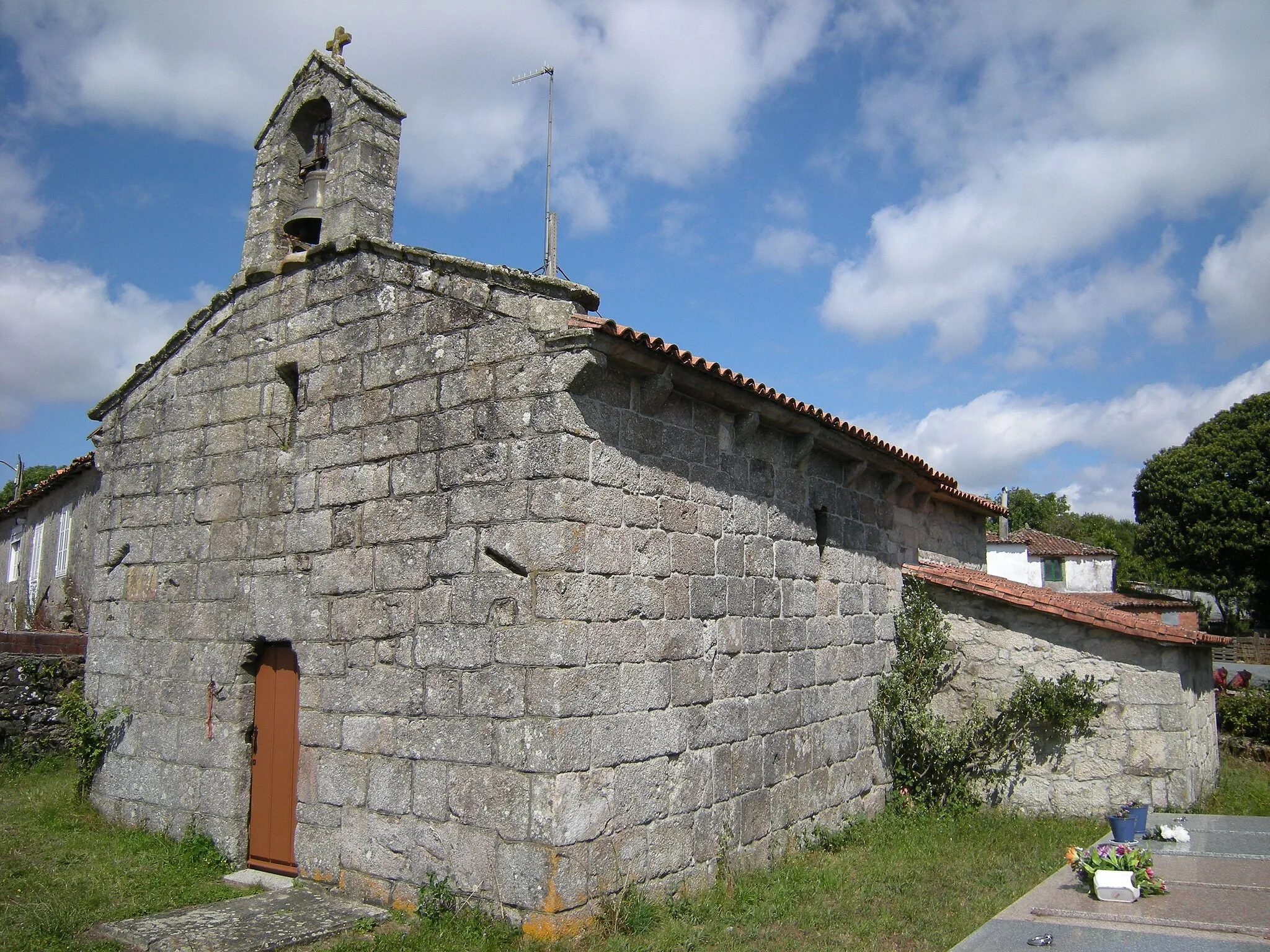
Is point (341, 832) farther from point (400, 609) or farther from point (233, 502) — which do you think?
point (233, 502)

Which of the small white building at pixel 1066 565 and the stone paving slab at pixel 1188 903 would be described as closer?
the stone paving slab at pixel 1188 903

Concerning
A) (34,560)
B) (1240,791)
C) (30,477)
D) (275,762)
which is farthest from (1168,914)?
(30,477)

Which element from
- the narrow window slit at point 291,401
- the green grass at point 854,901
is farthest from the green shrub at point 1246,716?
the narrow window slit at point 291,401

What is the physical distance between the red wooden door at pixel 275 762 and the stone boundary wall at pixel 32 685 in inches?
192

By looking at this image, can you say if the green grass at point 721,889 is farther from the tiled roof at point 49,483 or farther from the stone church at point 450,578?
the tiled roof at point 49,483

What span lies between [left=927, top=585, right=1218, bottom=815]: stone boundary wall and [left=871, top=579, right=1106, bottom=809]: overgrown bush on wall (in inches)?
5.6

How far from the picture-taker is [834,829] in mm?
8344

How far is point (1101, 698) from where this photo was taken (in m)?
9.18

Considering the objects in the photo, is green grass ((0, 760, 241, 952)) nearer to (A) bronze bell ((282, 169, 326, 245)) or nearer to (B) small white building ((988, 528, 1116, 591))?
(A) bronze bell ((282, 169, 326, 245))

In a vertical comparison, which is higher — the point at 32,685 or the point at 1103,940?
the point at 32,685

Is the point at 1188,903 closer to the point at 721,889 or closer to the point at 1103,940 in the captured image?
the point at 1103,940

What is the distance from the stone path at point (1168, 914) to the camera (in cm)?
495

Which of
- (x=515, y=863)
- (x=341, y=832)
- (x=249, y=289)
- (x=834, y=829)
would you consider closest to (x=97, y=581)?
(x=249, y=289)

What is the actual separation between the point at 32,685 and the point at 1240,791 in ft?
44.6
